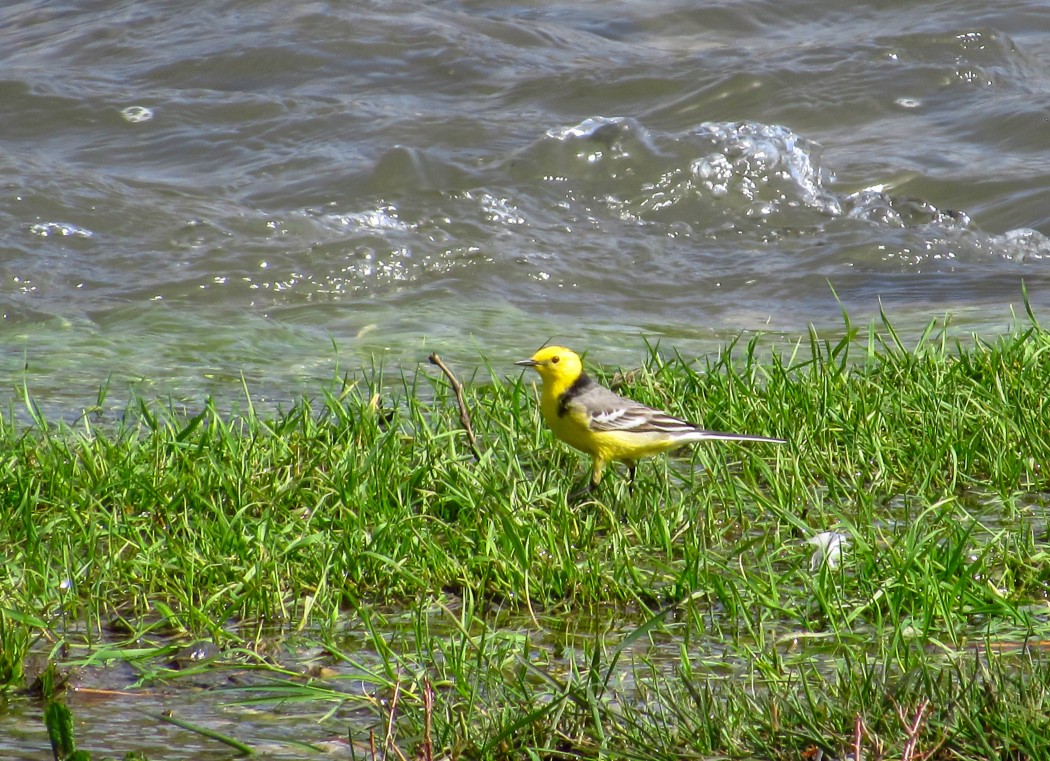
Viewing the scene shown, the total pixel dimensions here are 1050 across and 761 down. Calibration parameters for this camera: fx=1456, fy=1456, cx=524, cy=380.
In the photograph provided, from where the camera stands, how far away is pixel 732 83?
14.8m

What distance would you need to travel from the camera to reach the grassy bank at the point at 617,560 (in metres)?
3.17

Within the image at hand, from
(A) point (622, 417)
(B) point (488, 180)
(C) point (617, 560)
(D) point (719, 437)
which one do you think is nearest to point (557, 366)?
(A) point (622, 417)

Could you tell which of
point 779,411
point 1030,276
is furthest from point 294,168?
point 779,411

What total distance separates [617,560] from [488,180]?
862cm

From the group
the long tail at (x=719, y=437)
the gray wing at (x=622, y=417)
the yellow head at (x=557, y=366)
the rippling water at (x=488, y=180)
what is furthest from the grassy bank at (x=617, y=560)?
the rippling water at (x=488, y=180)

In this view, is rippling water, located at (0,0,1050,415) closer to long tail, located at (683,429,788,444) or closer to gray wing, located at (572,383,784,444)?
gray wing, located at (572,383,784,444)

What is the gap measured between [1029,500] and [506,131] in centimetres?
922

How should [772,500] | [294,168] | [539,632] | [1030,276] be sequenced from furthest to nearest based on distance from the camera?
[294,168], [1030,276], [772,500], [539,632]

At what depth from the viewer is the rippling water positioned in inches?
376

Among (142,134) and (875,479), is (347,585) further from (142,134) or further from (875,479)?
(142,134)

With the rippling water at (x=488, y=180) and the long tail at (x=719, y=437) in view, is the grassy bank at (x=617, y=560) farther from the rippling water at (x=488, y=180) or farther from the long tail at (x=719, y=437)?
the rippling water at (x=488, y=180)

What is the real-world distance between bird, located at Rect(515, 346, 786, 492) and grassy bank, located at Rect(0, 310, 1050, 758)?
0.14 meters

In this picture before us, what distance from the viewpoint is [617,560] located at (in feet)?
14.6

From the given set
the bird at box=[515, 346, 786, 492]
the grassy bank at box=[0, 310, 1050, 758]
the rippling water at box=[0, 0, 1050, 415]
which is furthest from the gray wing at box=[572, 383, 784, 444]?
the rippling water at box=[0, 0, 1050, 415]
